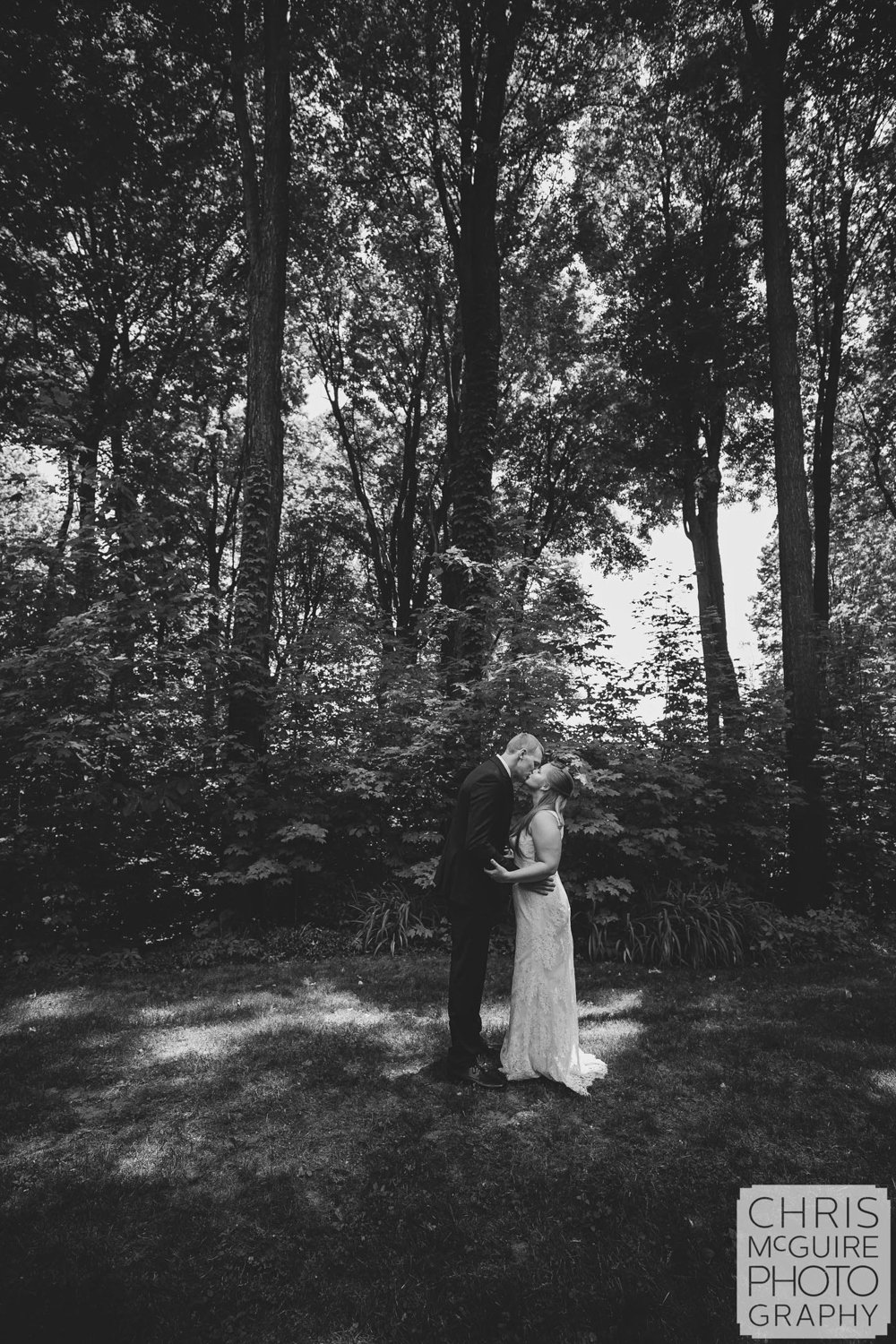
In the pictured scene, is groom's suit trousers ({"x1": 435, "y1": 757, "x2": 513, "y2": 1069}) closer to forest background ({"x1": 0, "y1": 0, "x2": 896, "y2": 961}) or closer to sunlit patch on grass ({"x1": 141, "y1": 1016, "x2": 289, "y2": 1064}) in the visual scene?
sunlit patch on grass ({"x1": 141, "y1": 1016, "x2": 289, "y2": 1064})

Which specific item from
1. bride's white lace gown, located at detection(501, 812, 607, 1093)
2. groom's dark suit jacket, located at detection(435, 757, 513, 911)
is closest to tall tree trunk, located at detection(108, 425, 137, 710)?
groom's dark suit jacket, located at detection(435, 757, 513, 911)

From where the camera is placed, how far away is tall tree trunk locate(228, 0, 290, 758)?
902cm

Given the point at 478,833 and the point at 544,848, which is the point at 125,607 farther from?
the point at 544,848

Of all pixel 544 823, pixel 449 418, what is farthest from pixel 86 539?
pixel 449 418

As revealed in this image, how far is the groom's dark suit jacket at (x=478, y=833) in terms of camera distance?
4266mm

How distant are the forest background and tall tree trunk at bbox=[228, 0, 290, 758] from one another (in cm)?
6

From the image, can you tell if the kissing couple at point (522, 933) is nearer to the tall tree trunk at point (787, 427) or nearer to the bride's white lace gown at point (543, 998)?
the bride's white lace gown at point (543, 998)

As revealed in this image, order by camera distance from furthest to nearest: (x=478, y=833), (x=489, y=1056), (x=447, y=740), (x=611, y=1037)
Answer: (x=447, y=740) → (x=611, y=1037) → (x=489, y=1056) → (x=478, y=833)

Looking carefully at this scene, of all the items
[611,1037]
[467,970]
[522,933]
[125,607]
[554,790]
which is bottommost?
[611,1037]

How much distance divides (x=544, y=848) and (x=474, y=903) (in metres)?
0.58

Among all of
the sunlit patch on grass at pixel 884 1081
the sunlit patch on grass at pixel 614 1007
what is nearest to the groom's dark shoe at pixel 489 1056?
the sunlit patch on grass at pixel 614 1007

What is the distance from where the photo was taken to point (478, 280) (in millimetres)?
11273

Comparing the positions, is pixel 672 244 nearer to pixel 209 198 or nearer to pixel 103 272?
pixel 209 198

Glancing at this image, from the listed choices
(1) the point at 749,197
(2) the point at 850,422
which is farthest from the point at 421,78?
(2) the point at 850,422
